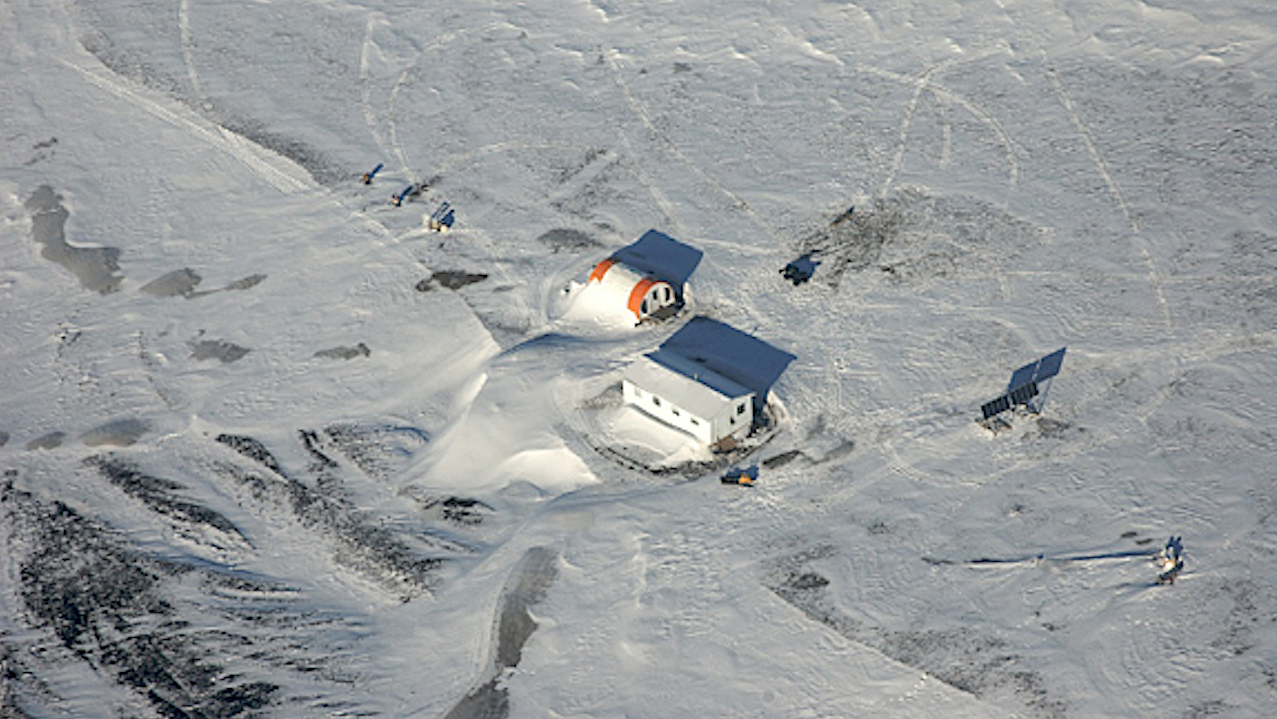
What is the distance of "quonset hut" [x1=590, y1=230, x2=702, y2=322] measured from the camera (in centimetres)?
3600

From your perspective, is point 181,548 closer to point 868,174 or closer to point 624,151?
point 624,151

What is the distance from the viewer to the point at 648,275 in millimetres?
36938

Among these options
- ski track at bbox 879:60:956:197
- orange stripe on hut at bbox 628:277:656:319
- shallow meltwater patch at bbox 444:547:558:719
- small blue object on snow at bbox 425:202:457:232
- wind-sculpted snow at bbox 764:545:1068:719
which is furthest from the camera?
ski track at bbox 879:60:956:197

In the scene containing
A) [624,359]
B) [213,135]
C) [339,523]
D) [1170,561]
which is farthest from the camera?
[213,135]

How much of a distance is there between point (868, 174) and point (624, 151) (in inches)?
346

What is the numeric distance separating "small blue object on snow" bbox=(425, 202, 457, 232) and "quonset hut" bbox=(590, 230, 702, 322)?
603cm

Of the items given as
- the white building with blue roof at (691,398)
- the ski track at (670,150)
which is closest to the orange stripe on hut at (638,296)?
the white building with blue roof at (691,398)

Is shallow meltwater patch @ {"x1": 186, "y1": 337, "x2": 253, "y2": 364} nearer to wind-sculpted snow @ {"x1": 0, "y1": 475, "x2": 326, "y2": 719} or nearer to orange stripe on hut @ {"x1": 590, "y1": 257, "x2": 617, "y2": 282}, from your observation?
wind-sculpted snow @ {"x1": 0, "y1": 475, "x2": 326, "y2": 719}

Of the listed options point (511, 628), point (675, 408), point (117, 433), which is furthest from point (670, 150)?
point (511, 628)

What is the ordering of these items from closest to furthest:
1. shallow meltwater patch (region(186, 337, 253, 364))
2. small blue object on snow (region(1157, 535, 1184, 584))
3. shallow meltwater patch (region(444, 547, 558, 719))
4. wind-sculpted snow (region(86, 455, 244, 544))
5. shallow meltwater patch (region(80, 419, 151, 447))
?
shallow meltwater patch (region(444, 547, 558, 719))
small blue object on snow (region(1157, 535, 1184, 584))
wind-sculpted snow (region(86, 455, 244, 544))
shallow meltwater patch (region(80, 419, 151, 447))
shallow meltwater patch (region(186, 337, 253, 364))

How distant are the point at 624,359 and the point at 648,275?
346 centimetres

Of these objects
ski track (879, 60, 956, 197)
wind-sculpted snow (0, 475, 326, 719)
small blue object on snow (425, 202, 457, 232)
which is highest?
ski track (879, 60, 956, 197)

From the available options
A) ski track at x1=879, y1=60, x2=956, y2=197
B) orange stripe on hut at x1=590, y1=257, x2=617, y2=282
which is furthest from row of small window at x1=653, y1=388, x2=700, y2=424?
ski track at x1=879, y1=60, x2=956, y2=197

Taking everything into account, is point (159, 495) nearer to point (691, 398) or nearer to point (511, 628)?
point (511, 628)
